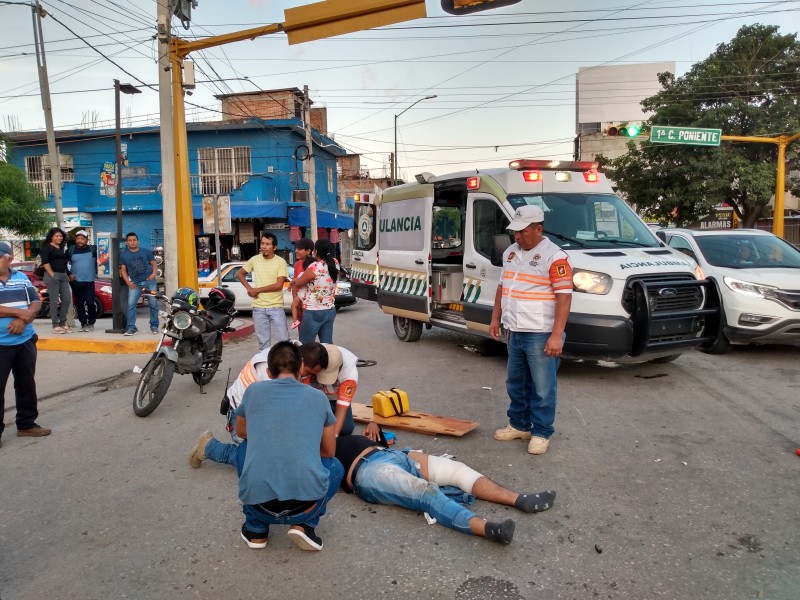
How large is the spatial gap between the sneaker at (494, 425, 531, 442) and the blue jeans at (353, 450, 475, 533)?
141 cm

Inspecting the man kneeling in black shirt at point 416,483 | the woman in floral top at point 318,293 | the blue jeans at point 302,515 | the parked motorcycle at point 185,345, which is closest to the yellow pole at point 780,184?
the woman in floral top at point 318,293

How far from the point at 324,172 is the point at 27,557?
104ft

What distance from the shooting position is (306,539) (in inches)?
131

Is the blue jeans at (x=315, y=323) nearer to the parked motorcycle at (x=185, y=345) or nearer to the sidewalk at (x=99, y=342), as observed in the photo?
the parked motorcycle at (x=185, y=345)

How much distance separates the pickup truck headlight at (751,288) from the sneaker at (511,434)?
14.7 ft

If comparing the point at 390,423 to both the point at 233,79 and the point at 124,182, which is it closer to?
the point at 233,79

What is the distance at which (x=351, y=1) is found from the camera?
25.5ft

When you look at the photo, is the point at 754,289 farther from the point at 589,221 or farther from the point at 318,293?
the point at 318,293

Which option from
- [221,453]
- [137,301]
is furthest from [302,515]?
[137,301]

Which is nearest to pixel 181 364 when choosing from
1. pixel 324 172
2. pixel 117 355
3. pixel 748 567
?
pixel 117 355

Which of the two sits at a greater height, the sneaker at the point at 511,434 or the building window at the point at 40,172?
the building window at the point at 40,172

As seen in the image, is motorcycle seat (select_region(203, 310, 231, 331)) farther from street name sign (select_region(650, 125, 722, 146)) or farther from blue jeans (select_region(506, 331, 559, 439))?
street name sign (select_region(650, 125, 722, 146))

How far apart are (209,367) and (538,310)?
411 centimetres

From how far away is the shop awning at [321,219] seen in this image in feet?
90.3
